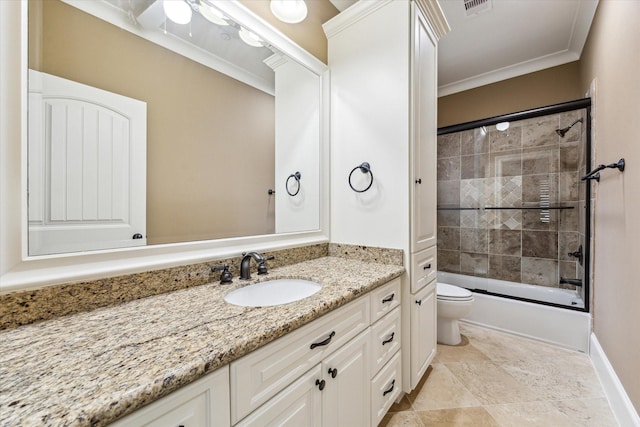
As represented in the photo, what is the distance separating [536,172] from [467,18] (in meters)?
1.66

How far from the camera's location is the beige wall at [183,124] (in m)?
0.92

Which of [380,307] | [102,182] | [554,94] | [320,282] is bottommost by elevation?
[380,307]

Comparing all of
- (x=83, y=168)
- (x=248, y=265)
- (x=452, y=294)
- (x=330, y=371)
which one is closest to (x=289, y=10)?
(x=83, y=168)

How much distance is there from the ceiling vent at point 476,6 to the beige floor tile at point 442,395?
2.67 metres

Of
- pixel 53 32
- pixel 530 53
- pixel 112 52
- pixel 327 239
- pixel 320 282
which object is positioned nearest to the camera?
pixel 53 32

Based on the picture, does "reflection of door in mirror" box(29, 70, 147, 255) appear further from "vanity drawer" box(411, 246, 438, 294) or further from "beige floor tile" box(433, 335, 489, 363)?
"beige floor tile" box(433, 335, 489, 363)

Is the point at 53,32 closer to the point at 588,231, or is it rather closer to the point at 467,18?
the point at 467,18

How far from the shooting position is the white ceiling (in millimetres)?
2039

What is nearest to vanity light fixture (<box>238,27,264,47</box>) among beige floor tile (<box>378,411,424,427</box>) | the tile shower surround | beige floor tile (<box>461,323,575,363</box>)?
beige floor tile (<box>378,411,424,427</box>)

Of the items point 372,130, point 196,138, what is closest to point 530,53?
point 372,130

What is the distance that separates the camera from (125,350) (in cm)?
60

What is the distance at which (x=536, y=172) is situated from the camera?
2742 millimetres

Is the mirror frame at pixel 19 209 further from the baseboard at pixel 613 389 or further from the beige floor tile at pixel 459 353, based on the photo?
the baseboard at pixel 613 389

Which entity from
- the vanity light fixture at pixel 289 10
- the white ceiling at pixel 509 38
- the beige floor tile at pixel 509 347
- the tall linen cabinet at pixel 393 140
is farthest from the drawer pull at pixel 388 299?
the white ceiling at pixel 509 38
